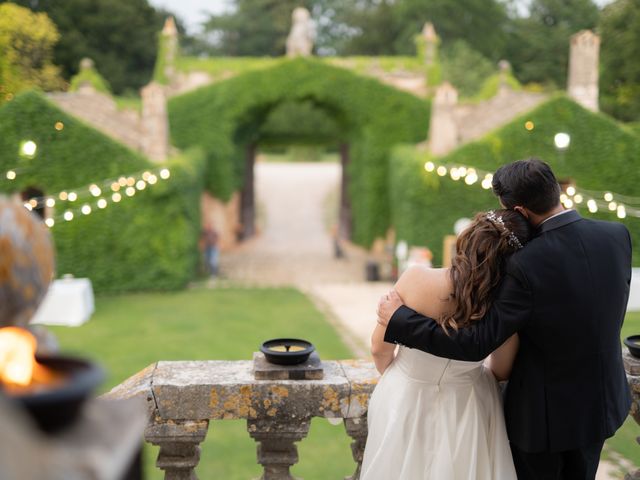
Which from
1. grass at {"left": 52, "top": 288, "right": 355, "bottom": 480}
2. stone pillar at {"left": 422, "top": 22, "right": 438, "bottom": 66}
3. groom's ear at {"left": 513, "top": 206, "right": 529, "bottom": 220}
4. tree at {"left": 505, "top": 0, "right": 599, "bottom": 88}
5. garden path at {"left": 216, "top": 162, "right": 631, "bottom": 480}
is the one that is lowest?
grass at {"left": 52, "top": 288, "right": 355, "bottom": 480}

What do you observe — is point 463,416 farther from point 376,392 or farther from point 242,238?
point 242,238

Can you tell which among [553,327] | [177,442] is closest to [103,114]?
[177,442]

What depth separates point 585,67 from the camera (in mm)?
16656

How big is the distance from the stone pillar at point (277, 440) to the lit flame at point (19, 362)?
1866 millimetres

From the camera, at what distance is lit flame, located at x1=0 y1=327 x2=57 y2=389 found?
93 cm

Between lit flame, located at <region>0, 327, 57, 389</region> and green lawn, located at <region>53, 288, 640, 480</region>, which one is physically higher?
lit flame, located at <region>0, 327, 57, 389</region>

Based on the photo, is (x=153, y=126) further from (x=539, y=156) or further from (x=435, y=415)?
(x=435, y=415)

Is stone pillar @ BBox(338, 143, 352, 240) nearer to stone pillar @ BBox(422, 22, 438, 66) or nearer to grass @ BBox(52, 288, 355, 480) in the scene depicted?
stone pillar @ BBox(422, 22, 438, 66)

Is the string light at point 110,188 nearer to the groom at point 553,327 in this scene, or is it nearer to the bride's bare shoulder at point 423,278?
the bride's bare shoulder at point 423,278

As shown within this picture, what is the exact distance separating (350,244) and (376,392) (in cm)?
2062

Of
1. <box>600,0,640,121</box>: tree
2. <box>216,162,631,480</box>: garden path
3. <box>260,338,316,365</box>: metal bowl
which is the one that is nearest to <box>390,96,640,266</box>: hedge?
<box>600,0,640,121</box>: tree

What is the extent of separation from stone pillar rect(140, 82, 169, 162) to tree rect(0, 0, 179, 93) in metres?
1.81

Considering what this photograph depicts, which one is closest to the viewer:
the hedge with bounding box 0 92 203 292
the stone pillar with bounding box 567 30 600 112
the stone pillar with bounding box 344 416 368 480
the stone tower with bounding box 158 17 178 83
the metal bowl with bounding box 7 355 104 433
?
the metal bowl with bounding box 7 355 104 433

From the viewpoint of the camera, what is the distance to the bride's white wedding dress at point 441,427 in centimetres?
243
